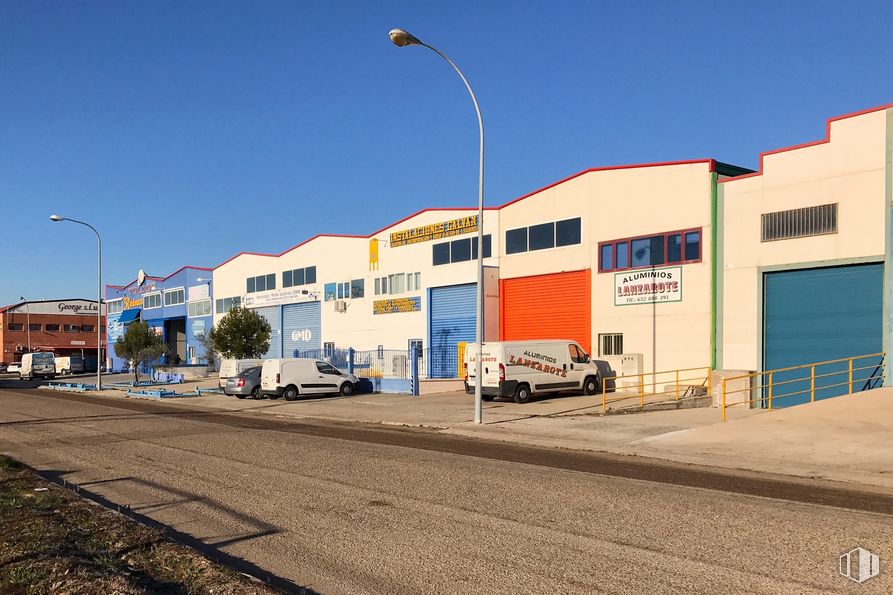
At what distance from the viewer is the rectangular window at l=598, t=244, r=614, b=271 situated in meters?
30.2

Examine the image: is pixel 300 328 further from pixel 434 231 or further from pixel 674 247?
pixel 674 247

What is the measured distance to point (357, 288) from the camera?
151ft

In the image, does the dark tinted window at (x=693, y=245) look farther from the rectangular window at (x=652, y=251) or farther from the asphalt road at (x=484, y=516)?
the asphalt road at (x=484, y=516)

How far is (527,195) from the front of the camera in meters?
34.2

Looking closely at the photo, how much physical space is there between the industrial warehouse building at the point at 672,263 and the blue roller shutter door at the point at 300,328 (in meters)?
5.86

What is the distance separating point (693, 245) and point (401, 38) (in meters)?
15.1

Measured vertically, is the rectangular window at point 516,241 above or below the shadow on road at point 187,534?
above

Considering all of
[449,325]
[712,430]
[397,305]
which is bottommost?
[712,430]

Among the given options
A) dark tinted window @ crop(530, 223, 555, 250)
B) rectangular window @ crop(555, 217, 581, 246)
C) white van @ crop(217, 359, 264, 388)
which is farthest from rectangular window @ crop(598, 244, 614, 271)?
white van @ crop(217, 359, 264, 388)

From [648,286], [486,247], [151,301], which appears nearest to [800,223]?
[648,286]

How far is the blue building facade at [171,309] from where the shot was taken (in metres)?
62.6

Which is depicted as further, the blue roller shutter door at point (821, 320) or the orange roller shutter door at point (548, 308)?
the orange roller shutter door at point (548, 308)

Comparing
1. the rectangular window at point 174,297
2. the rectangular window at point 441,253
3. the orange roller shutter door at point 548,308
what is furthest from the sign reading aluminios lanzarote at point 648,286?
the rectangular window at point 174,297

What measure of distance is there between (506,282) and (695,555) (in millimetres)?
29657
